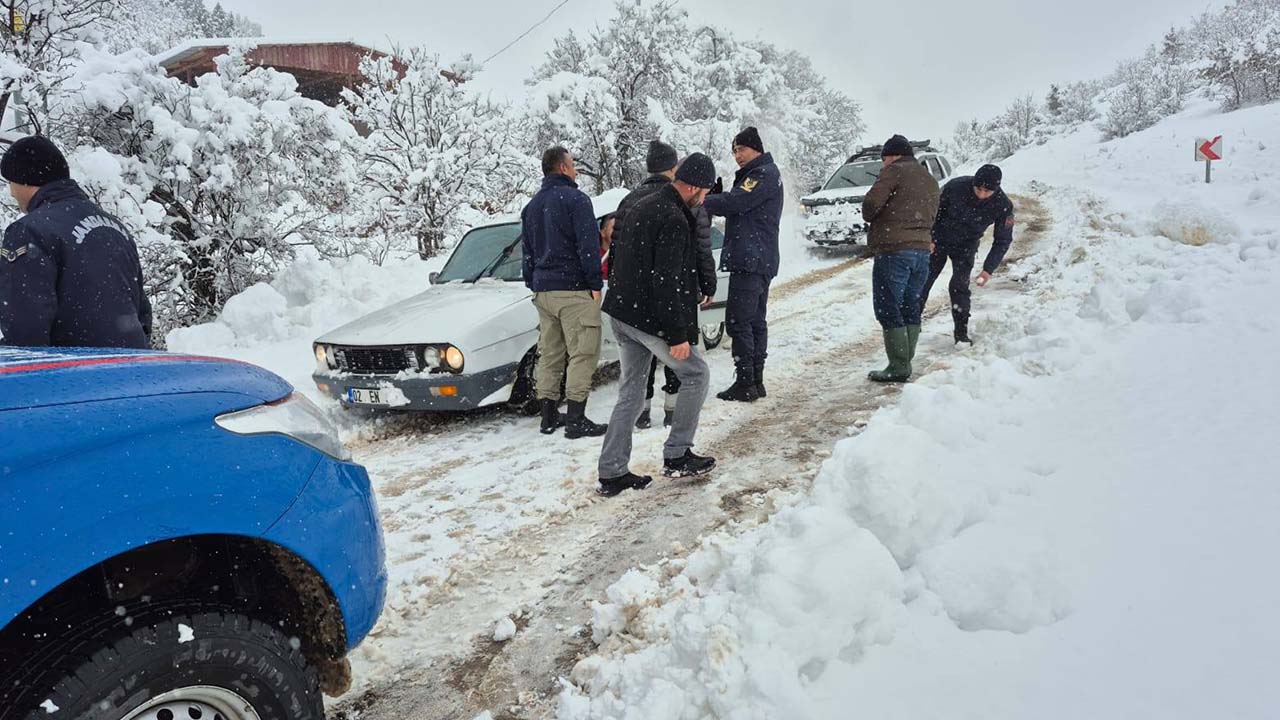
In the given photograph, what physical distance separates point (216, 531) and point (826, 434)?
379 centimetres

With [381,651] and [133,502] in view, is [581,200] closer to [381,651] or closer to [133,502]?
[381,651]

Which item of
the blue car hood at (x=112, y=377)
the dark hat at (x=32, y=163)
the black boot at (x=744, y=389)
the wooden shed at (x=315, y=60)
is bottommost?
the black boot at (x=744, y=389)

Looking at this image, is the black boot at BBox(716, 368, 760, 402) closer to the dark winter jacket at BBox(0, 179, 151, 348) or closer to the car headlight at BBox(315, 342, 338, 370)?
the car headlight at BBox(315, 342, 338, 370)

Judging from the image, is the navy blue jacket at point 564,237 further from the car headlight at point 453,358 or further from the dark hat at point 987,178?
the dark hat at point 987,178

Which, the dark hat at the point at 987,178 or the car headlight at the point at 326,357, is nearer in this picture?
the car headlight at the point at 326,357

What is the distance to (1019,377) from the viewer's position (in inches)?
161

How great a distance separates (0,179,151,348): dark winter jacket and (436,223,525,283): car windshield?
3154 mm

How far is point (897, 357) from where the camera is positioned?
570 cm

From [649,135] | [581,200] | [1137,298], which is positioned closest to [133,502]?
[581,200]

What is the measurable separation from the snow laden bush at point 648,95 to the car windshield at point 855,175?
481 centimetres

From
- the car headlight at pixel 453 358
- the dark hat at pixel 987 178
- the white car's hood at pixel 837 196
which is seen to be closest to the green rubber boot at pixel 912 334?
the dark hat at pixel 987 178

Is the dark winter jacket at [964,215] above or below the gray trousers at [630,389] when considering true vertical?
above

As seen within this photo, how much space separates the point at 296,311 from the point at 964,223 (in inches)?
311

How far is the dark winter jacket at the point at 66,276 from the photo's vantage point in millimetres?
3029
